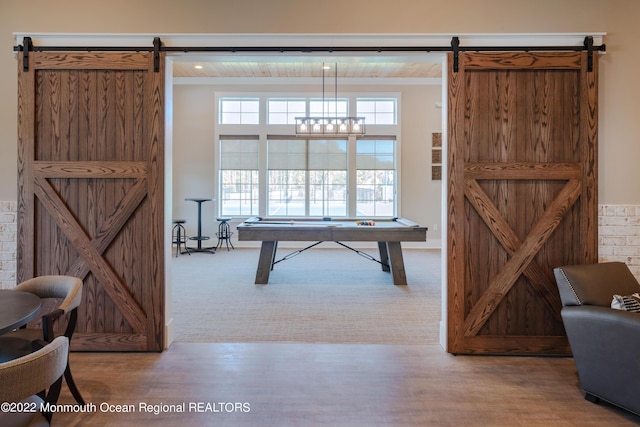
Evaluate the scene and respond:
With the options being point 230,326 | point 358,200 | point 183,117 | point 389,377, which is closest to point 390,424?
point 389,377

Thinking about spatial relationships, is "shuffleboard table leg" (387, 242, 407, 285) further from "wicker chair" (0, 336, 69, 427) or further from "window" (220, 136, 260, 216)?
"wicker chair" (0, 336, 69, 427)

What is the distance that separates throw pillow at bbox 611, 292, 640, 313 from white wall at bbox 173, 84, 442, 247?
5.71 metres

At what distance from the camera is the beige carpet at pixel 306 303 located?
313cm

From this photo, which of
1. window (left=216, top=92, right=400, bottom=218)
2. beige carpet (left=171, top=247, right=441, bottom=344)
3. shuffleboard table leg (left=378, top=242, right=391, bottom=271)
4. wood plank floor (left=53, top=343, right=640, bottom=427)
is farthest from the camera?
window (left=216, top=92, right=400, bottom=218)

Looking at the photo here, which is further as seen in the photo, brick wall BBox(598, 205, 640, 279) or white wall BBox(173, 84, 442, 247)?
white wall BBox(173, 84, 442, 247)

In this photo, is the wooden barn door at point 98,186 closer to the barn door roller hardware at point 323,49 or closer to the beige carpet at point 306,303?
the barn door roller hardware at point 323,49

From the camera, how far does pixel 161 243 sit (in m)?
2.73

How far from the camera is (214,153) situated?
7863 mm

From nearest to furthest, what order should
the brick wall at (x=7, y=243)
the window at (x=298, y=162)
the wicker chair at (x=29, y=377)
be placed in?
the wicker chair at (x=29, y=377)
the brick wall at (x=7, y=243)
the window at (x=298, y=162)

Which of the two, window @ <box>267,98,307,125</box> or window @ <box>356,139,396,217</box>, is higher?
window @ <box>267,98,307,125</box>

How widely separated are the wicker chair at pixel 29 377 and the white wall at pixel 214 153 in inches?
266

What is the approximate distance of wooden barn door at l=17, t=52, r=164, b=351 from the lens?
106 inches

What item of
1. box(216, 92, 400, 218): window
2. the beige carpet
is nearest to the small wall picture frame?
box(216, 92, 400, 218): window

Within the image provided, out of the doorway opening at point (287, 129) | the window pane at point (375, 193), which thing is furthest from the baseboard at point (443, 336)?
the window pane at point (375, 193)
